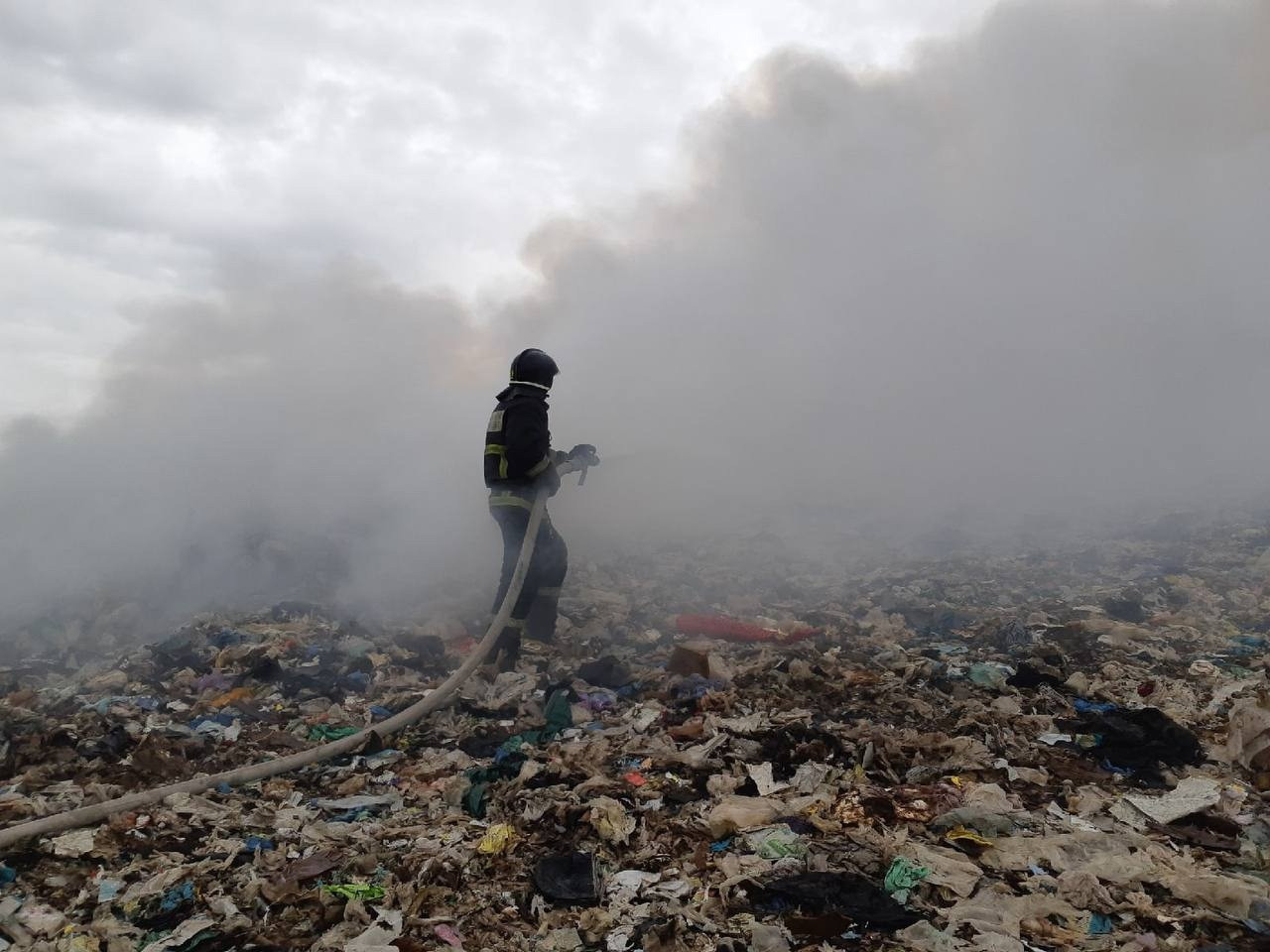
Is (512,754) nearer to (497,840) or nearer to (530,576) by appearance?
(497,840)

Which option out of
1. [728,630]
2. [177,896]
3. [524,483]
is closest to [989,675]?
[728,630]

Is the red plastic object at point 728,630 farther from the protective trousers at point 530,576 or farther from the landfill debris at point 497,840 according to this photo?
the landfill debris at point 497,840

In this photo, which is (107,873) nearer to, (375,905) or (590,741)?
(375,905)

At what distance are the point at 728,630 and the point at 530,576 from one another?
1.77m

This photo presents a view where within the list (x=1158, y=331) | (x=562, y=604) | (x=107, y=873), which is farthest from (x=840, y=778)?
(x=1158, y=331)

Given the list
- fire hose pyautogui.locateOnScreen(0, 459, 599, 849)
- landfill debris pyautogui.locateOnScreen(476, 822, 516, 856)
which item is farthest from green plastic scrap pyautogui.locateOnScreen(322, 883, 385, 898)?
fire hose pyautogui.locateOnScreen(0, 459, 599, 849)

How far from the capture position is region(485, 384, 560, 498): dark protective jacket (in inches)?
213

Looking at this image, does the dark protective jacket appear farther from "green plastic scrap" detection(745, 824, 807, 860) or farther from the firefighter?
"green plastic scrap" detection(745, 824, 807, 860)

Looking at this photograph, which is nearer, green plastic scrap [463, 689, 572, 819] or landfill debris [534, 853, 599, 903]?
landfill debris [534, 853, 599, 903]

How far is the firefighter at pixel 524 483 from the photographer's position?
17.8ft

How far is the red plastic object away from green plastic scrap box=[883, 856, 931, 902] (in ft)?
11.7

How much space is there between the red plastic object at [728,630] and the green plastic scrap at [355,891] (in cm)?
397

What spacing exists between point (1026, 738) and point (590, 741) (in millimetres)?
2038

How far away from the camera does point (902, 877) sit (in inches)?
97.5
